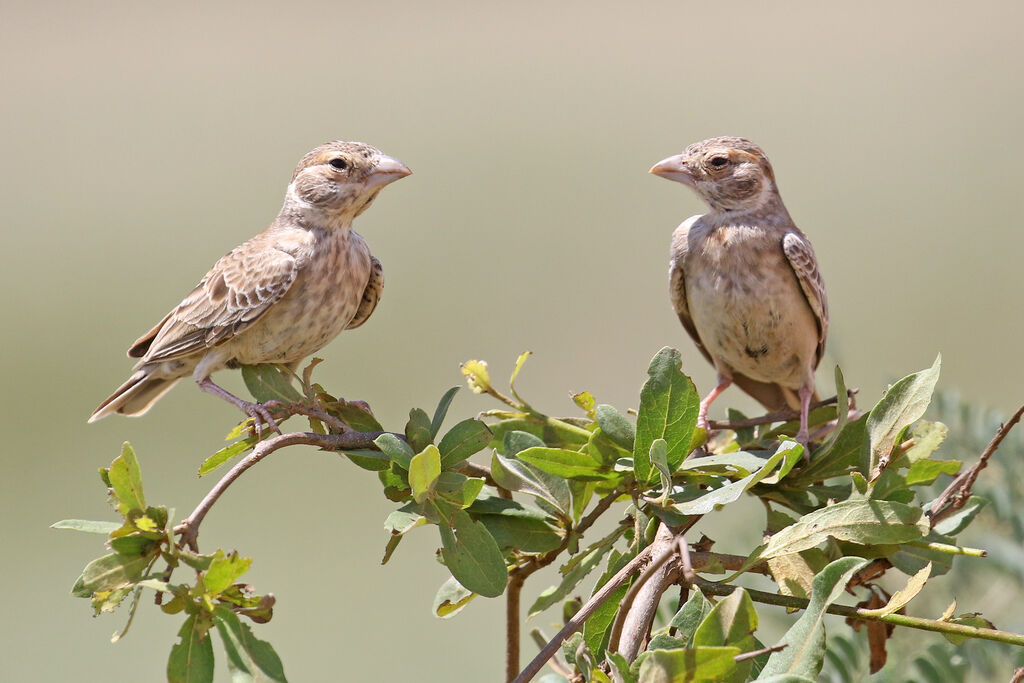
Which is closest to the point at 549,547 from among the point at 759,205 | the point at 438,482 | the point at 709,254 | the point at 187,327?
the point at 438,482

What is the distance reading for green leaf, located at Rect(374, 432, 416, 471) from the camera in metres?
1.36

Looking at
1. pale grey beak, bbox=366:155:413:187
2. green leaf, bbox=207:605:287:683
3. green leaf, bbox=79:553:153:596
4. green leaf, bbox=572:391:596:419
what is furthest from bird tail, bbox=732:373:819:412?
green leaf, bbox=79:553:153:596

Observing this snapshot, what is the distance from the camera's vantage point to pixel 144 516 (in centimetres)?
121

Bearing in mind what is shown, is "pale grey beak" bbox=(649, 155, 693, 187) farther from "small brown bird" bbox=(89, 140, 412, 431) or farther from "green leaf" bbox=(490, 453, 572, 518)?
"green leaf" bbox=(490, 453, 572, 518)

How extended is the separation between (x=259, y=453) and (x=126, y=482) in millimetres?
154

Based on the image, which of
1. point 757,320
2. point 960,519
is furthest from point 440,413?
point 757,320

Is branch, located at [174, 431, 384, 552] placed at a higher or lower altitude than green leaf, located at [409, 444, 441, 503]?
higher

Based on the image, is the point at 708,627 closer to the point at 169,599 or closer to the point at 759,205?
the point at 169,599

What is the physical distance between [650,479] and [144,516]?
661 millimetres

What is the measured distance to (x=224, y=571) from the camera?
1207 mm

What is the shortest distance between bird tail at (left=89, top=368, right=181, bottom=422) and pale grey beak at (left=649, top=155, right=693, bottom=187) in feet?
5.57

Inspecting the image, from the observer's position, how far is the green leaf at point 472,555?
1363 mm

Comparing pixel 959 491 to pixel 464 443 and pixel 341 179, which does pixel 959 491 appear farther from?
pixel 341 179

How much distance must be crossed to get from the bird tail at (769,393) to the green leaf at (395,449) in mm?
2587
